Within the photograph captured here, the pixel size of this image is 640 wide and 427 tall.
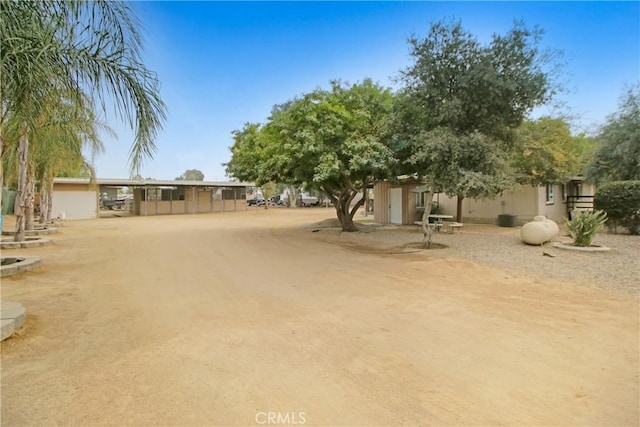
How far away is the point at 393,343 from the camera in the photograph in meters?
3.65

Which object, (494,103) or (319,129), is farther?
(319,129)

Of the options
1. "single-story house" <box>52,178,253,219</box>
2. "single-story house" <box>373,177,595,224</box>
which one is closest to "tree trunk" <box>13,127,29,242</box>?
"single-story house" <box>52,178,253,219</box>

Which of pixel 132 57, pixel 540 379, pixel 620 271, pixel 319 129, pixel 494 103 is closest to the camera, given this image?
pixel 540 379

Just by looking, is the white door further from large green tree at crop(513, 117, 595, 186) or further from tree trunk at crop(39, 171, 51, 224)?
tree trunk at crop(39, 171, 51, 224)

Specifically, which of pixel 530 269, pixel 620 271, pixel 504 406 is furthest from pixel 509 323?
pixel 620 271

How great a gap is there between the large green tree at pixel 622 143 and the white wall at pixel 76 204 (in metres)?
31.1

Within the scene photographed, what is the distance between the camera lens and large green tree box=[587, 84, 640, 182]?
47.3ft

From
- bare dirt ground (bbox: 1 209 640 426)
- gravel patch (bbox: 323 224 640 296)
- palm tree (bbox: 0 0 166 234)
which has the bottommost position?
bare dirt ground (bbox: 1 209 640 426)

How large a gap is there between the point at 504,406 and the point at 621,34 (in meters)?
13.5

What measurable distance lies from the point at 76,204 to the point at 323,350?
27.5 metres

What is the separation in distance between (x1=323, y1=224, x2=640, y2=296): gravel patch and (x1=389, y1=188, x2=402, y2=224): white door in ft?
13.1

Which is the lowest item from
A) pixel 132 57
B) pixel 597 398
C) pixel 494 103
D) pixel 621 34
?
pixel 597 398

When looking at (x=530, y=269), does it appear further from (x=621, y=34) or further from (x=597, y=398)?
(x=621, y=34)

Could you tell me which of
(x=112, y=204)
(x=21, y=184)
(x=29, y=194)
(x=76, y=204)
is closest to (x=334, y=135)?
(x=21, y=184)
